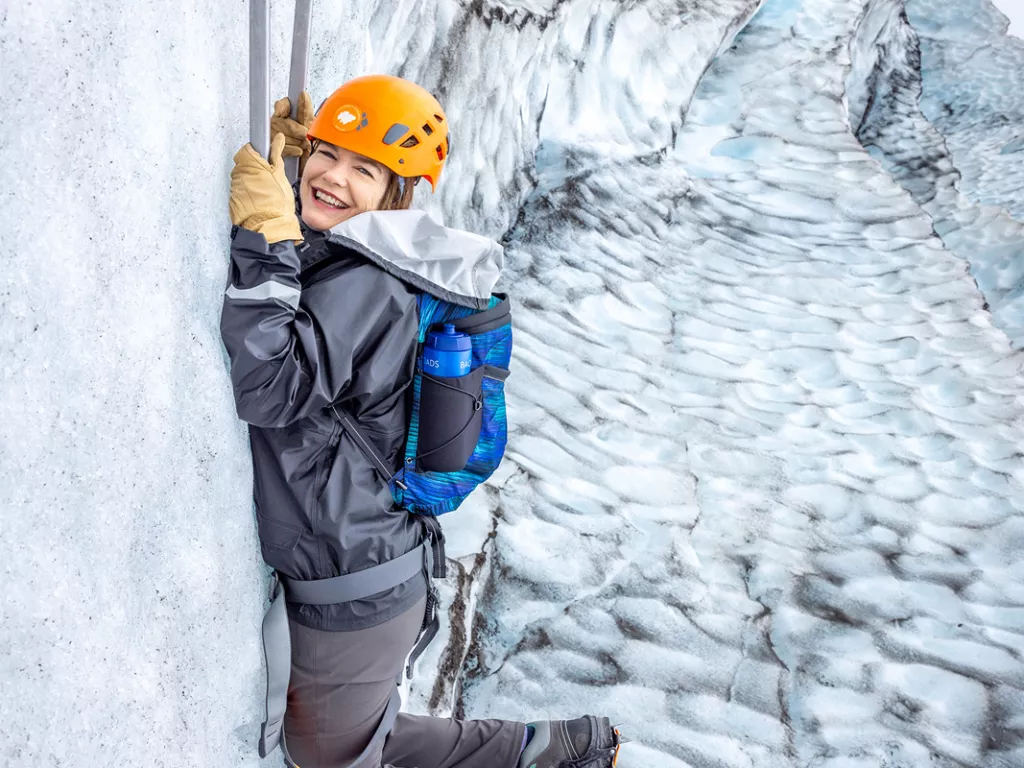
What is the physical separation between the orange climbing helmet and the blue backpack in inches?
11.7

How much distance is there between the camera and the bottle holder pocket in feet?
5.50

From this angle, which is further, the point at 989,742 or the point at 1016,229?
the point at 1016,229

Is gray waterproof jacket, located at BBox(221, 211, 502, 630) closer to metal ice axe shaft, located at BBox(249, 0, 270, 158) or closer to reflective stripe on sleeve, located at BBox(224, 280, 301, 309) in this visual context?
reflective stripe on sleeve, located at BBox(224, 280, 301, 309)

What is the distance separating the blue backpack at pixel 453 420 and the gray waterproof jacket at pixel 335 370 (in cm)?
3

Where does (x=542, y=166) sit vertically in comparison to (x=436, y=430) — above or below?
below

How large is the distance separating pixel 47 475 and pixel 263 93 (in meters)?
0.70

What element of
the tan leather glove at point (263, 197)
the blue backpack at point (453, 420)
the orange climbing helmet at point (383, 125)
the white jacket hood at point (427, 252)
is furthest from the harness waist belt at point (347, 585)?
the orange climbing helmet at point (383, 125)

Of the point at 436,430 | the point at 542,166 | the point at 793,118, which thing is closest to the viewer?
the point at 436,430

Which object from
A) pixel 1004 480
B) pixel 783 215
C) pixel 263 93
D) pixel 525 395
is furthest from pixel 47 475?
pixel 783 215

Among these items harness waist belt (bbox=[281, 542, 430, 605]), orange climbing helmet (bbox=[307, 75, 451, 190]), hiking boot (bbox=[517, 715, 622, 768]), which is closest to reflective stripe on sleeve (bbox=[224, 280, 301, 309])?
orange climbing helmet (bbox=[307, 75, 451, 190])

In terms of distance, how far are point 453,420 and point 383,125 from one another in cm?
60

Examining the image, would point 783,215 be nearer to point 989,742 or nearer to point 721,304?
point 721,304

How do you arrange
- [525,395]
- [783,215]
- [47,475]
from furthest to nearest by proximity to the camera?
[783,215] < [525,395] < [47,475]

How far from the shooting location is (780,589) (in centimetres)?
294
